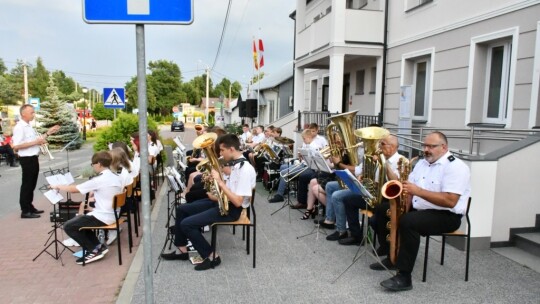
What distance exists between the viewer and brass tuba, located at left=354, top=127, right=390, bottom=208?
178 inches

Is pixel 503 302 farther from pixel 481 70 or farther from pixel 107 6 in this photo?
pixel 481 70

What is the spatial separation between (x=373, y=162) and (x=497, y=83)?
516cm

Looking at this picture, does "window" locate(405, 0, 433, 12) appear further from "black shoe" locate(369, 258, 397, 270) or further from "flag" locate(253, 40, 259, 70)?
"flag" locate(253, 40, 259, 70)

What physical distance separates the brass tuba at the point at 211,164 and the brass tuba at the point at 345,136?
1.94 m

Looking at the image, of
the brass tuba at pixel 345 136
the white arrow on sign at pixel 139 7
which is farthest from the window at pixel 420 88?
the white arrow on sign at pixel 139 7

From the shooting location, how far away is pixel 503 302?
3906 millimetres

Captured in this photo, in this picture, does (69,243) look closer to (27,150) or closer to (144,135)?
(27,150)

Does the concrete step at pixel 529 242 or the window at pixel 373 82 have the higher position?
the window at pixel 373 82

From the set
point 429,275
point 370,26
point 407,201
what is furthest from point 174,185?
point 370,26

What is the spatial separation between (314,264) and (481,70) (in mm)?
6038

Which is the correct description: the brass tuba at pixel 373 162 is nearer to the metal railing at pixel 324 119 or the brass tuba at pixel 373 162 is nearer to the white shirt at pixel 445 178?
the white shirt at pixel 445 178

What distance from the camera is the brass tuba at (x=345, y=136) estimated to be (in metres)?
5.66

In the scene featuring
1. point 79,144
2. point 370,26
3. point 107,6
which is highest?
point 370,26

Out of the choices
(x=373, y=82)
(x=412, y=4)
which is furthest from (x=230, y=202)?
(x=373, y=82)
